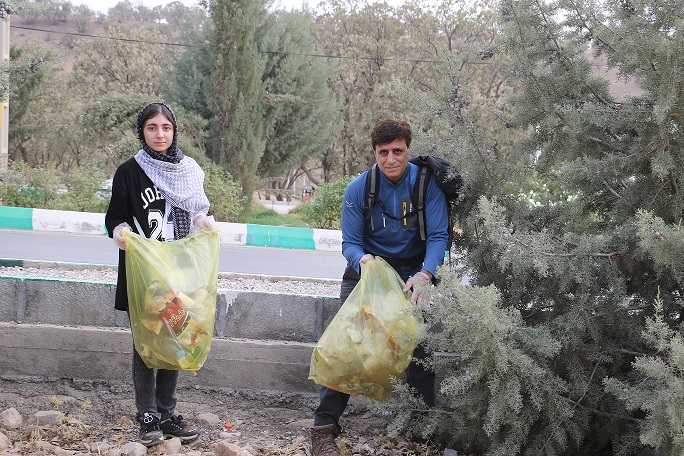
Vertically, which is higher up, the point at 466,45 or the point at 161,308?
the point at 466,45

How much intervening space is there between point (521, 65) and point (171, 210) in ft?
6.37

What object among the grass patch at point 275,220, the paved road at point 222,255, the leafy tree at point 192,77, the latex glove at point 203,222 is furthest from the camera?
the leafy tree at point 192,77

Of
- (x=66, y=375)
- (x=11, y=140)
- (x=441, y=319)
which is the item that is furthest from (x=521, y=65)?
(x=11, y=140)

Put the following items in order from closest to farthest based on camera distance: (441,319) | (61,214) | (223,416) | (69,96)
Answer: (441,319)
(223,416)
(61,214)
(69,96)

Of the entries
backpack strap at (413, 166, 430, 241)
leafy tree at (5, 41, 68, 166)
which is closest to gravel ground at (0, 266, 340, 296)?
backpack strap at (413, 166, 430, 241)

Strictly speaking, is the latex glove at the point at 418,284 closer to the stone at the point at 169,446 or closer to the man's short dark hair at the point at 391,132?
the man's short dark hair at the point at 391,132

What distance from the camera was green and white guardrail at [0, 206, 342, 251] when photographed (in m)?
13.5

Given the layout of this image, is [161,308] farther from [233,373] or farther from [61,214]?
[61,214]

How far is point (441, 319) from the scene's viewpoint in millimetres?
3219

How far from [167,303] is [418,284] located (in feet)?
3.96

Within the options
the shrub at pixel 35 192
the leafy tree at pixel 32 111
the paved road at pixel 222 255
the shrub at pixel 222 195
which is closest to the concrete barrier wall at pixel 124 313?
the paved road at pixel 222 255

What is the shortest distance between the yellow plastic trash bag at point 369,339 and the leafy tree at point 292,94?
59.5 ft

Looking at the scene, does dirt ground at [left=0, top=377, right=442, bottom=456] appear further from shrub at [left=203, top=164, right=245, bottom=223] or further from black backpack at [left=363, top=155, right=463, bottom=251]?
shrub at [left=203, top=164, right=245, bottom=223]

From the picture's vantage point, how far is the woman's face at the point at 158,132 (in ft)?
12.6
